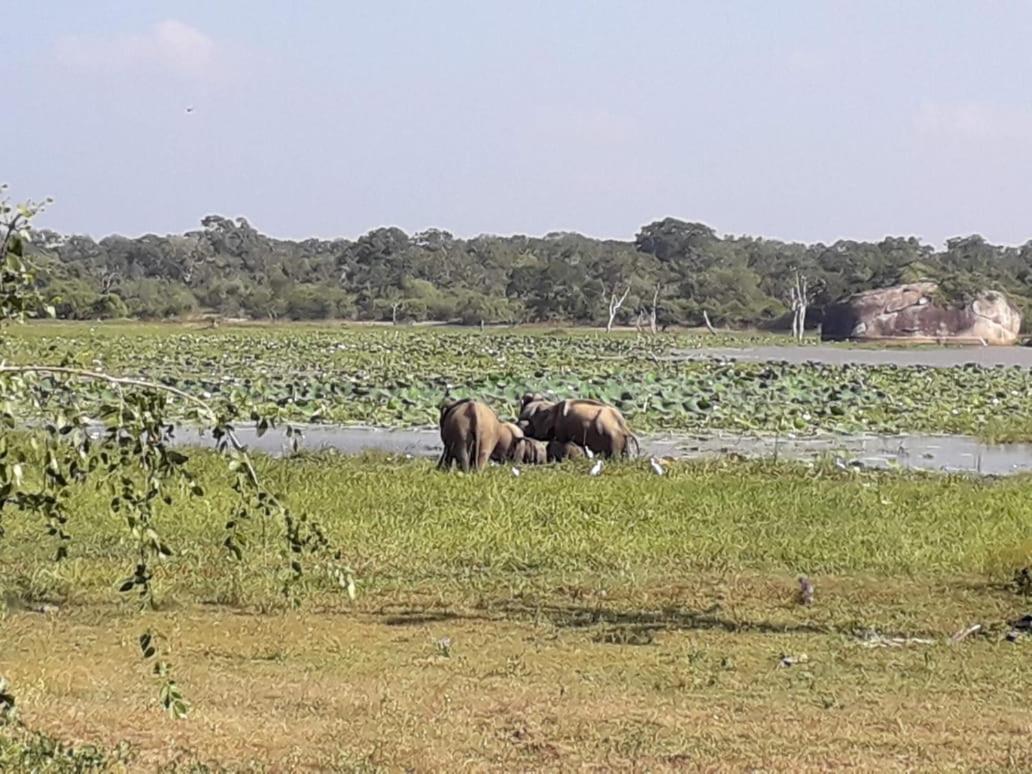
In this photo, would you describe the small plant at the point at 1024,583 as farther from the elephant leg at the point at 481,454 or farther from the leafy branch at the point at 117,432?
the elephant leg at the point at 481,454

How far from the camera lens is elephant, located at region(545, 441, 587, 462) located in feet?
58.7

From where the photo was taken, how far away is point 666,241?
10850 centimetres

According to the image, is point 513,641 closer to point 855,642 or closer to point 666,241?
point 855,642

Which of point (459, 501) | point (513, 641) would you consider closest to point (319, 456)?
point (459, 501)

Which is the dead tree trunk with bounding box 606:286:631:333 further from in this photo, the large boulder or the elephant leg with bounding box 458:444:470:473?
the elephant leg with bounding box 458:444:470:473

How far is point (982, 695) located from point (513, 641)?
102 inches

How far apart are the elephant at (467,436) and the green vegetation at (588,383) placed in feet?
8.00

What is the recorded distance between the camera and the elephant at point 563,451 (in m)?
17.9

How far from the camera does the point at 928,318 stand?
2454 inches

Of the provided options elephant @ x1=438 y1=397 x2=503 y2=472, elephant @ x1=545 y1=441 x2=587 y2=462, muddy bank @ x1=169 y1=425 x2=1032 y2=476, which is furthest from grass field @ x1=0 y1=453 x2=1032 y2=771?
muddy bank @ x1=169 y1=425 x2=1032 y2=476

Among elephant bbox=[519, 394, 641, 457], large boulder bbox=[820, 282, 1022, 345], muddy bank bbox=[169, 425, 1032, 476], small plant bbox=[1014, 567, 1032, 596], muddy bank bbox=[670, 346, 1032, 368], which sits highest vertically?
large boulder bbox=[820, 282, 1022, 345]

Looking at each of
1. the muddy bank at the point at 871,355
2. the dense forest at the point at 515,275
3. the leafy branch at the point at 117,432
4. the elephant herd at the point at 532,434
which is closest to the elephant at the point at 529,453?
the elephant herd at the point at 532,434

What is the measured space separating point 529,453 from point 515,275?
67253 mm

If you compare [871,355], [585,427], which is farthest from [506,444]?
[871,355]
